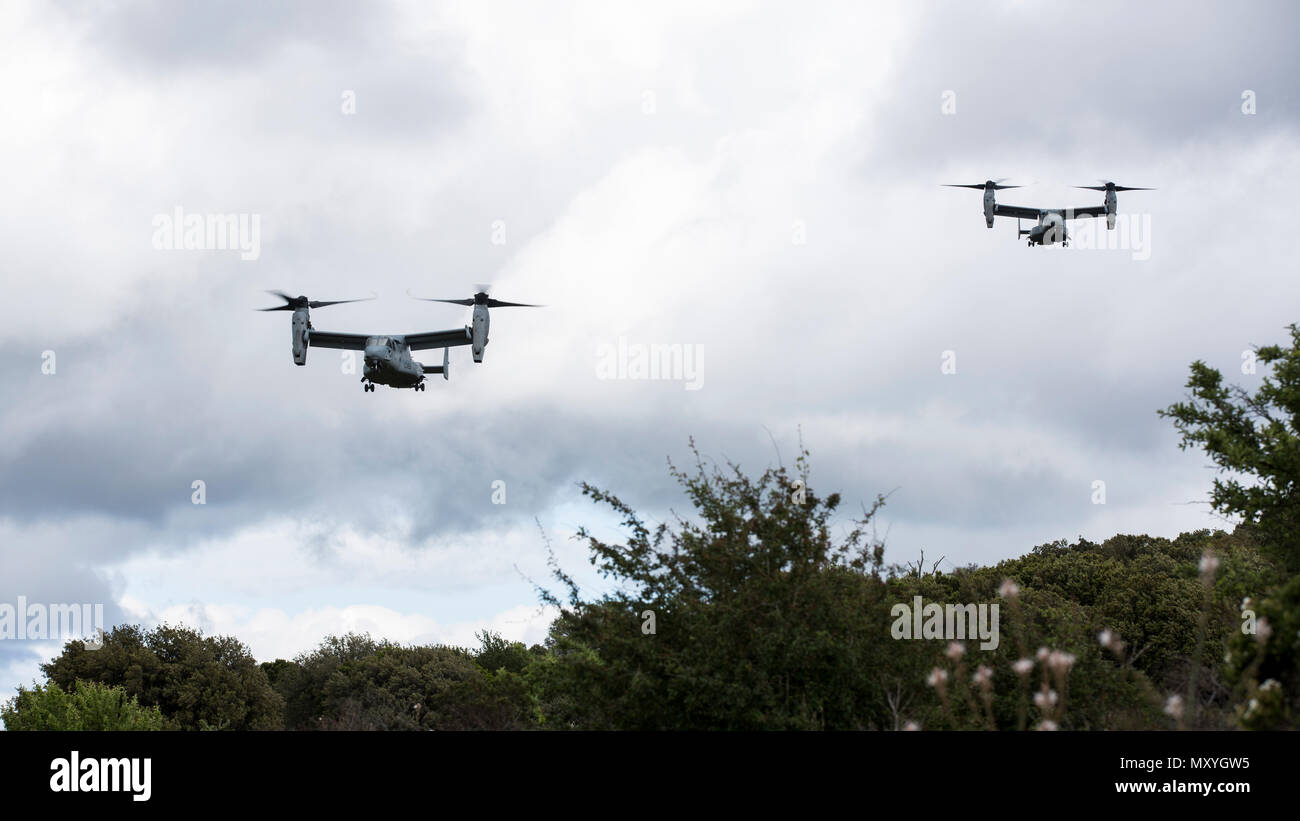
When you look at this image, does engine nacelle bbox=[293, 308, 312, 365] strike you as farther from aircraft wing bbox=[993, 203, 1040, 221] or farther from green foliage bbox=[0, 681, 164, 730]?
aircraft wing bbox=[993, 203, 1040, 221]

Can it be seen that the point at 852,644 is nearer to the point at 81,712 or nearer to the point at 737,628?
the point at 737,628

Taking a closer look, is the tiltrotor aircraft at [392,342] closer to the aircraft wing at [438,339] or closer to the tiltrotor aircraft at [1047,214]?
the aircraft wing at [438,339]

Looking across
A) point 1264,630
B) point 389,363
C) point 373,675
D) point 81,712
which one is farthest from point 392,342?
point 1264,630

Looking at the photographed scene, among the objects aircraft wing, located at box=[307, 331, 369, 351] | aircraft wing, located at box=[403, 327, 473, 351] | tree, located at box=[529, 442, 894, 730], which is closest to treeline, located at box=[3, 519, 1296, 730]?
tree, located at box=[529, 442, 894, 730]

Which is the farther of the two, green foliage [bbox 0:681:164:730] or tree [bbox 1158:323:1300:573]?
green foliage [bbox 0:681:164:730]
